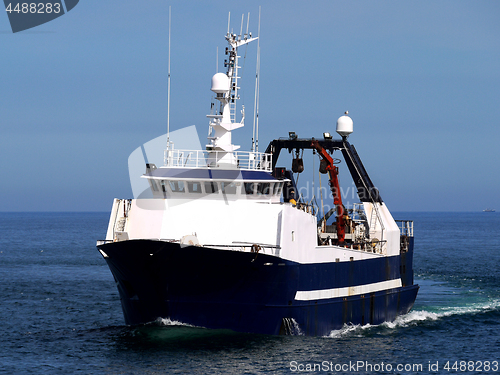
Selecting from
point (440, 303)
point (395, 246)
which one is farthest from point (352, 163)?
point (440, 303)

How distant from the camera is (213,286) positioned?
77.8 ft

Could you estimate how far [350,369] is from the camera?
23.1 metres

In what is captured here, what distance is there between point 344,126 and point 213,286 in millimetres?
13615

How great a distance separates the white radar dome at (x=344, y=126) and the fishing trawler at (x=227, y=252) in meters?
5.68

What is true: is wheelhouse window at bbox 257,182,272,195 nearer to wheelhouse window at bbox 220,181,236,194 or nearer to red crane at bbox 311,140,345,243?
wheelhouse window at bbox 220,181,236,194

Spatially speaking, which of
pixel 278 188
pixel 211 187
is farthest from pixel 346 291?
pixel 211 187

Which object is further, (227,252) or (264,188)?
(264,188)

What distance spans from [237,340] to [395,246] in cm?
1275

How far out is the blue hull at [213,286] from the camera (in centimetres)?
2323

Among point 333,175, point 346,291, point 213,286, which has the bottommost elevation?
point 346,291

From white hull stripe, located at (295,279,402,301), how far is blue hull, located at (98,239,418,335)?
0.21 metres

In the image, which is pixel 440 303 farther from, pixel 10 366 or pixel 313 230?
pixel 10 366

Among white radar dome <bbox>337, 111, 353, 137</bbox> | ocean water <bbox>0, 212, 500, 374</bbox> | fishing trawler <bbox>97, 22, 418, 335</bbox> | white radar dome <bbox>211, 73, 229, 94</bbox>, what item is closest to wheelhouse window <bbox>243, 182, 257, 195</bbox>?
fishing trawler <bbox>97, 22, 418, 335</bbox>

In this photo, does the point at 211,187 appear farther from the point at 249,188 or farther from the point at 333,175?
the point at 333,175
